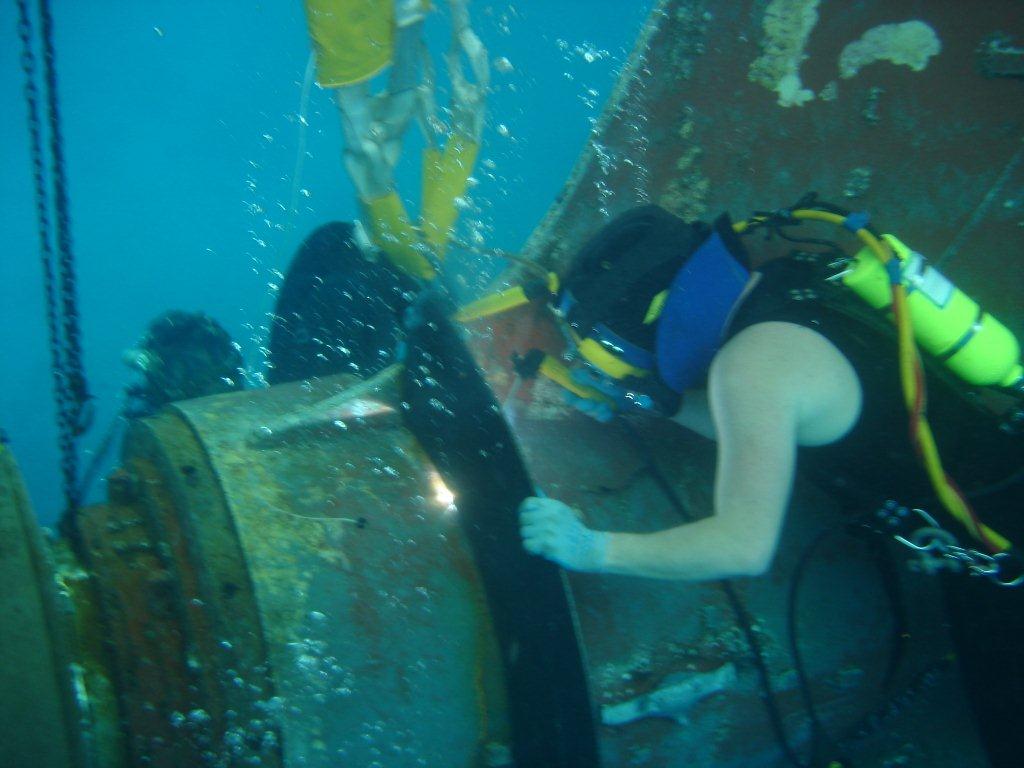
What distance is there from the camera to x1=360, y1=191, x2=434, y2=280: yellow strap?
3.69m

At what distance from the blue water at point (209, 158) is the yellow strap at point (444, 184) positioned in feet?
32.4

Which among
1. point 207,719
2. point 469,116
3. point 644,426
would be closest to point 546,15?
point 469,116

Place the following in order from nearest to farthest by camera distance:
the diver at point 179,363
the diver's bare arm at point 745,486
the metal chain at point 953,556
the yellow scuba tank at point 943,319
Answer: 1. the diver's bare arm at point 745,486
2. the metal chain at point 953,556
3. the yellow scuba tank at point 943,319
4. the diver at point 179,363

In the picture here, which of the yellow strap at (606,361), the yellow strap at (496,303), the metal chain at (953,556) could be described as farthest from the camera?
the yellow strap at (496,303)

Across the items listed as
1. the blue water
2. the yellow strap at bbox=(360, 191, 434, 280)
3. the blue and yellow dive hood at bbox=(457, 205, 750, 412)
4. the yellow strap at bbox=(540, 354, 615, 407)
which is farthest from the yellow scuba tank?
the blue water

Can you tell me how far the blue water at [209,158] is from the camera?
49.3 ft

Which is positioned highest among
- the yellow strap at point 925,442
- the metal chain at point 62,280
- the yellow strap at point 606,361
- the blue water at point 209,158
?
the blue water at point 209,158

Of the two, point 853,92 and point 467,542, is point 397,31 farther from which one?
point 467,542

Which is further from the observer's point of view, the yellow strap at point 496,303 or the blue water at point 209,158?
the blue water at point 209,158

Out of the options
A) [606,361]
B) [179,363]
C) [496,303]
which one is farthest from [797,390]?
[179,363]

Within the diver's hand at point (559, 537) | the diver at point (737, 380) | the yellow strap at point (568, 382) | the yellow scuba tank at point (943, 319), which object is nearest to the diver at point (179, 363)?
the yellow strap at point (568, 382)

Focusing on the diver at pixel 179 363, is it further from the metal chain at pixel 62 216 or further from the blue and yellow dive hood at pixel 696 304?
the blue and yellow dive hood at pixel 696 304

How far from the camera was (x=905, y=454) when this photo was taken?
207 cm

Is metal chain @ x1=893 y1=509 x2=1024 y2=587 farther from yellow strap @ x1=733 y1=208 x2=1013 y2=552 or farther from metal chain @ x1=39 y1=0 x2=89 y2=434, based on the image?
metal chain @ x1=39 y1=0 x2=89 y2=434
